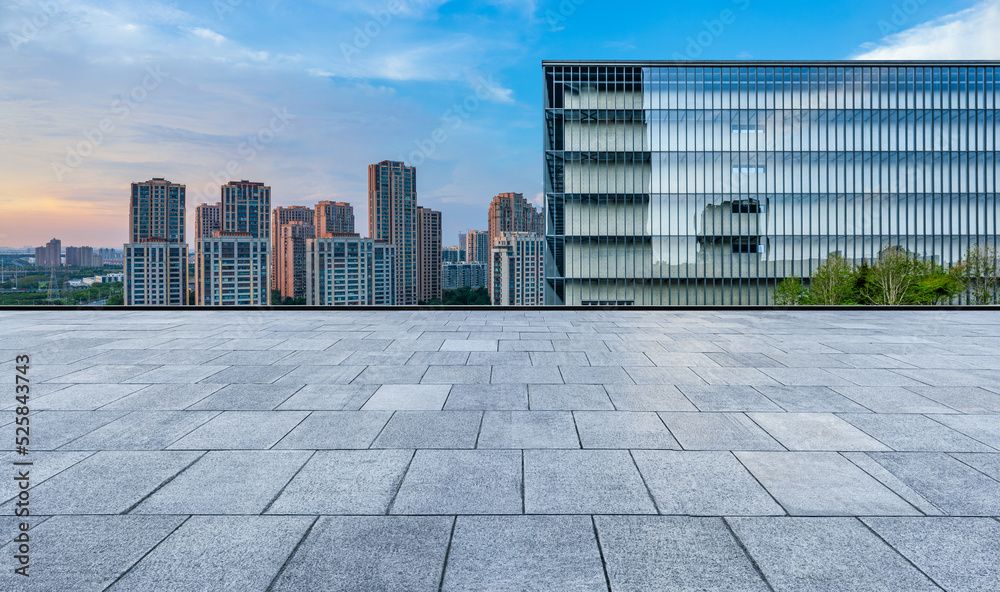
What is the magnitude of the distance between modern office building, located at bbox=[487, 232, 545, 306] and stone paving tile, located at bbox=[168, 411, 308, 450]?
256 ft

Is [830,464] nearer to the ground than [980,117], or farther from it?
nearer to the ground

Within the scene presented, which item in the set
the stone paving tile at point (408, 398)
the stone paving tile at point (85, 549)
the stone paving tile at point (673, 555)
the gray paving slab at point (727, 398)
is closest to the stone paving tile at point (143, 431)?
the stone paving tile at point (85, 549)

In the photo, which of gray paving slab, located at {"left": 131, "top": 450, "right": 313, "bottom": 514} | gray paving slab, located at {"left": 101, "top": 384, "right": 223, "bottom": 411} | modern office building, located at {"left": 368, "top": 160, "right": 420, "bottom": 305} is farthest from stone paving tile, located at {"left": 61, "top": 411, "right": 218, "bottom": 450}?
modern office building, located at {"left": 368, "top": 160, "right": 420, "bottom": 305}

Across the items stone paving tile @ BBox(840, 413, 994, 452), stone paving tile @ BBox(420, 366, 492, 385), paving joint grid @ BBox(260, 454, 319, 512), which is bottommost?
paving joint grid @ BBox(260, 454, 319, 512)

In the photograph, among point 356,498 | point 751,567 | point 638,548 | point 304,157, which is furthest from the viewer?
point 304,157

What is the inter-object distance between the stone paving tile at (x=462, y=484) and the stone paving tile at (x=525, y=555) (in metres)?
0.18

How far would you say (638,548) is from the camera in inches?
120

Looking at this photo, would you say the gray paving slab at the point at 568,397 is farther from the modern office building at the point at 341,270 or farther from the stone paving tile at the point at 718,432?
the modern office building at the point at 341,270

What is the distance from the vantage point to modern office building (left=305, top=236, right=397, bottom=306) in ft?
191

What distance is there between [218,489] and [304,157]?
28592 millimetres

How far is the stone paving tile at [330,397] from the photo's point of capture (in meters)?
6.02

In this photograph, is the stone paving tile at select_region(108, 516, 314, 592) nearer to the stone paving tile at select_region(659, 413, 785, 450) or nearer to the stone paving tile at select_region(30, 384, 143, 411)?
the stone paving tile at select_region(659, 413, 785, 450)

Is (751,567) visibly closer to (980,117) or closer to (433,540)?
(433,540)

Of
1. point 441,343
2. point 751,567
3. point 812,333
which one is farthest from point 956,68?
point 751,567
